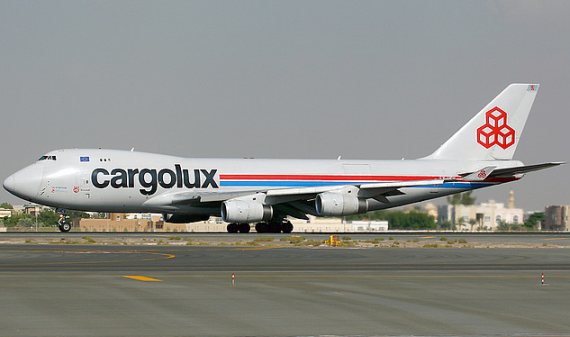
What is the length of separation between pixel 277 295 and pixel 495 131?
5229cm

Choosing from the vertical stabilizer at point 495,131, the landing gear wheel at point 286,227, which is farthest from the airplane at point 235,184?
the vertical stabilizer at point 495,131

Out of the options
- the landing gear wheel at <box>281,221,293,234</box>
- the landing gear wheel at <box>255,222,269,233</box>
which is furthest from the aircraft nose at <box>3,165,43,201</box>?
the landing gear wheel at <box>281,221,293,234</box>

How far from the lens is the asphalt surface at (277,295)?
61.8 feet

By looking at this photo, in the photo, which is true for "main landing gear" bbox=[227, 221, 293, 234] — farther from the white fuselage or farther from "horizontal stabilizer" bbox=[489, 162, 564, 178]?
"horizontal stabilizer" bbox=[489, 162, 564, 178]

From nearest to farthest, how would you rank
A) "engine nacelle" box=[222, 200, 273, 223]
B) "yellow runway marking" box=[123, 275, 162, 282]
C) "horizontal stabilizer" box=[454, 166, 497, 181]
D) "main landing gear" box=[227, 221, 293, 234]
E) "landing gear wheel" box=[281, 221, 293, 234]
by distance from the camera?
"yellow runway marking" box=[123, 275, 162, 282], "engine nacelle" box=[222, 200, 273, 223], "main landing gear" box=[227, 221, 293, 234], "landing gear wheel" box=[281, 221, 293, 234], "horizontal stabilizer" box=[454, 166, 497, 181]

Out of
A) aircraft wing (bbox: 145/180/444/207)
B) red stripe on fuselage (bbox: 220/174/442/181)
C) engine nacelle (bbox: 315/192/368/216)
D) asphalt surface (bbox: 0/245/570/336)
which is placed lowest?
asphalt surface (bbox: 0/245/570/336)

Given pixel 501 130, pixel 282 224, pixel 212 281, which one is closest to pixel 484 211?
pixel 501 130

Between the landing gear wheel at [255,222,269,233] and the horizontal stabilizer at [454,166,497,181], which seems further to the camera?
the horizontal stabilizer at [454,166,497,181]

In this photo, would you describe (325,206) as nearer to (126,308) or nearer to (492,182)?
(492,182)

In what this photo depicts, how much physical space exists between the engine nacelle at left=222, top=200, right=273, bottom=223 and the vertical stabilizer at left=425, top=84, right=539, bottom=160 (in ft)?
53.8

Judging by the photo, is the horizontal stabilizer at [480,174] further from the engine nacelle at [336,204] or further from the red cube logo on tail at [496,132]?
the engine nacelle at [336,204]

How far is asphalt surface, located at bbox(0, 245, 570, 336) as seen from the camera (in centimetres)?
1884

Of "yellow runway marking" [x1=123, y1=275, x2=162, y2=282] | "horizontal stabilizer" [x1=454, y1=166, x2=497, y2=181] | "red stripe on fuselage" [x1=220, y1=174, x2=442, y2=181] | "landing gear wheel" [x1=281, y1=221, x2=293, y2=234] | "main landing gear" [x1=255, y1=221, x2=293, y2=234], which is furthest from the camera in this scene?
"horizontal stabilizer" [x1=454, y1=166, x2=497, y2=181]

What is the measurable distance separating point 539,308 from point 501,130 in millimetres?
53373
